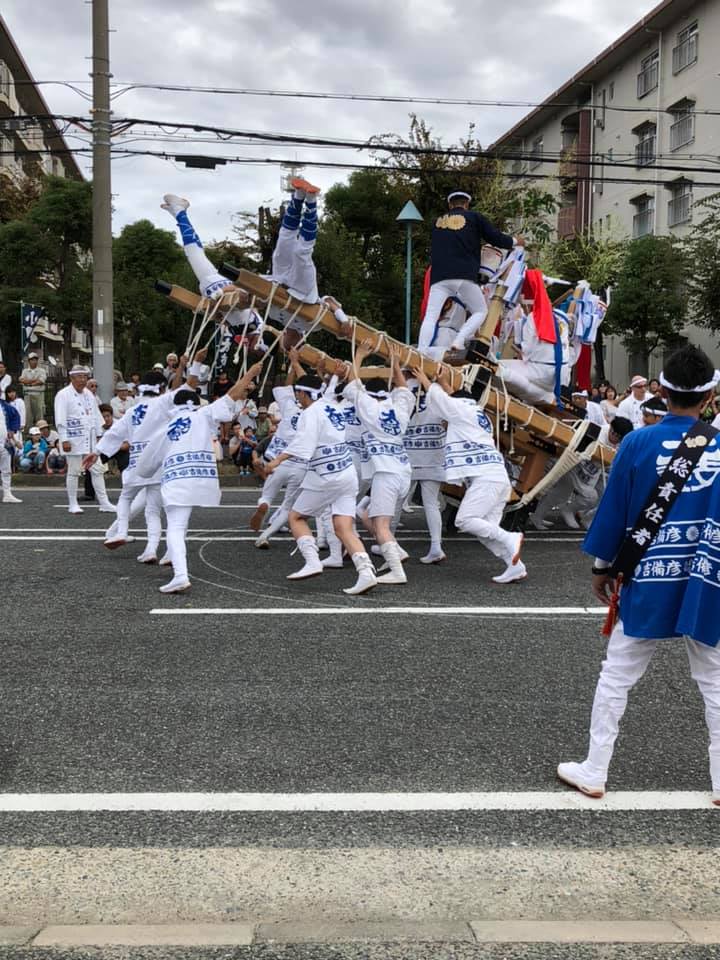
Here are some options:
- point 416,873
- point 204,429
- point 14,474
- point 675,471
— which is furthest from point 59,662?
point 14,474

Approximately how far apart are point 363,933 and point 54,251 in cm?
2804

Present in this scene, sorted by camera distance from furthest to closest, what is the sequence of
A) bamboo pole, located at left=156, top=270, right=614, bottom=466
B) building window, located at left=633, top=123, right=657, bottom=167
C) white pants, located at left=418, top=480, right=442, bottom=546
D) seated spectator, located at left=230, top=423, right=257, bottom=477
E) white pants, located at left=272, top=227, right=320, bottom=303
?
building window, located at left=633, top=123, right=657, bottom=167 → seated spectator, located at left=230, top=423, right=257, bottom=477 → white pants, located at left=418, top=480, right=442, bottom=546 → bamboo pole, located at left=156, top=270, right=614, bottom=466 → white pants, located at left=272, top=227, right=320, bottom=303

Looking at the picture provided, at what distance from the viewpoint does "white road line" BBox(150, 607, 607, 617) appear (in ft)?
23.2

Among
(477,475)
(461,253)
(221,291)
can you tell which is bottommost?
(477,475)

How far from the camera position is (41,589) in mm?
7824

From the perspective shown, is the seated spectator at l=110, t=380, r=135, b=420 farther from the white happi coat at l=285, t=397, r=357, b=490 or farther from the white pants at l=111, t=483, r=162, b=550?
the white happi coat at l=285, t=397, r=357, b=490

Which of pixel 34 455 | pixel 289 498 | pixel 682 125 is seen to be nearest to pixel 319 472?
pixel 289 498

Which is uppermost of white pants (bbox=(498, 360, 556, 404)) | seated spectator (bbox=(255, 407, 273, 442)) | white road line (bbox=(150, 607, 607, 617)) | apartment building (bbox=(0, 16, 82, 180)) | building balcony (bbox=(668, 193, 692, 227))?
apartment building (bbox=(0, 16, 82, 180))

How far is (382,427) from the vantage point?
8648mm

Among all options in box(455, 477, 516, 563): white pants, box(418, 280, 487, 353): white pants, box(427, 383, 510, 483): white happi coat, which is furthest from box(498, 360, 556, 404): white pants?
box(455, 477, 516, 563): white pants

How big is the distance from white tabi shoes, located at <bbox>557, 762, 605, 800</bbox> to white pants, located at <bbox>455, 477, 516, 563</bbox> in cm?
433

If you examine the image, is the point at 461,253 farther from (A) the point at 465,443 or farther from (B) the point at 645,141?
(B) the point at 645,141

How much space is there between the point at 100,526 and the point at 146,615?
466 cm

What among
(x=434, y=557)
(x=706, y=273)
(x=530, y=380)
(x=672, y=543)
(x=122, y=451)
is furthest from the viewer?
(x=706, y=273)
